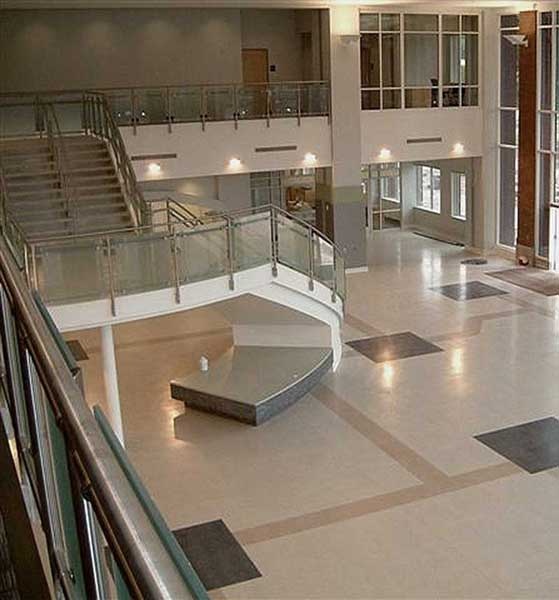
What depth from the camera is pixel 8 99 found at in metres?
17.9

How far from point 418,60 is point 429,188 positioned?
557 centimetres

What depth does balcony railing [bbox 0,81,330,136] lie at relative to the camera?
699 inches

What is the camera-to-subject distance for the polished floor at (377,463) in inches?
338

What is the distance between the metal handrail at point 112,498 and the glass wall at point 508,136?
896 inches

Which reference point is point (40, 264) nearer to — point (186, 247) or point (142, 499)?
point (186, 247)

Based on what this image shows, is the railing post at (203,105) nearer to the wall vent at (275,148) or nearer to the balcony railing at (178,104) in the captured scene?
the balcony railing at (178,104)

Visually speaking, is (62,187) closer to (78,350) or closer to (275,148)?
(78,350)

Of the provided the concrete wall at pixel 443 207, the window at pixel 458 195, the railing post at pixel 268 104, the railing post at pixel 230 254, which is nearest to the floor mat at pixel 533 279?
the concrete wall at pixel 443 207

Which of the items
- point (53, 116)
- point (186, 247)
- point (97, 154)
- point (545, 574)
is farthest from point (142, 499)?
point (53, 116)

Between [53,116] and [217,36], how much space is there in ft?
20.5

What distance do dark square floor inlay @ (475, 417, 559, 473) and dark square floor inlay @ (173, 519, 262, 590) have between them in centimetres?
390

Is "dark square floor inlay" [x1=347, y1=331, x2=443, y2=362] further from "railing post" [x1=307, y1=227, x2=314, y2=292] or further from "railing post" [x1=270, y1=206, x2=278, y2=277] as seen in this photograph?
"railing post" [x1=270, y1=206, x2=278, y2=277]

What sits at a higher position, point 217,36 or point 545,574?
point 217,36

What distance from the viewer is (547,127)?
2162 centimetres
